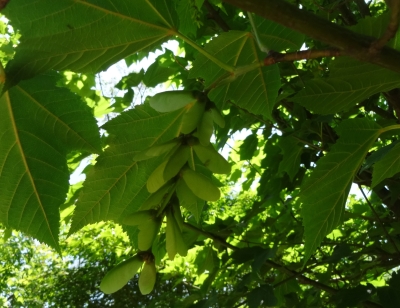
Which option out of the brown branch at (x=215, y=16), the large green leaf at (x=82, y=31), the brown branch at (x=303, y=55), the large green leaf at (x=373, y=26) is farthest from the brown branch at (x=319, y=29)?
the brown branch at (x=215, y=16)

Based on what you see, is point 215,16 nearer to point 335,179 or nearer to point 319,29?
point 335,179

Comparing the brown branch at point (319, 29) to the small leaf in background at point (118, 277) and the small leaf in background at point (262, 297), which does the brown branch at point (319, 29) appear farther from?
the small leaf in background at point (262, 297)

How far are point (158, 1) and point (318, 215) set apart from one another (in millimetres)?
419

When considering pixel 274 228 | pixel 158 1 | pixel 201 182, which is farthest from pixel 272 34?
pixel 274 228

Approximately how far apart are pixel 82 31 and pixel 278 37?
304mm

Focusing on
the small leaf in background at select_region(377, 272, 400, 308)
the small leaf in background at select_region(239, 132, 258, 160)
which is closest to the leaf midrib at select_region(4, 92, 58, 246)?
the small leaf in background at select_region(377, 272, 400, 308)

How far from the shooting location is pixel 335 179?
769 millimetres

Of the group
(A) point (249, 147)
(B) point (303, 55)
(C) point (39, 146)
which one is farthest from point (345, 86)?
(A) point (249, 147)

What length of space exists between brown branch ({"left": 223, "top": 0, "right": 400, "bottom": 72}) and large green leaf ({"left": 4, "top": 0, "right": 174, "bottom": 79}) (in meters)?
0.24

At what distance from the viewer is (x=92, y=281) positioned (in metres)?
5.66

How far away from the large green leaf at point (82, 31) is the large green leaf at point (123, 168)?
0.10 metres

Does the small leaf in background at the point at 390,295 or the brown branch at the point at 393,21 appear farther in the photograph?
the small leaf in background at the point at 390,295

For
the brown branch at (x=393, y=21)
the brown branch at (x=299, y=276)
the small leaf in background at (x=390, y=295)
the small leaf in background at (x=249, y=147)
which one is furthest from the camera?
the small leaf in background at (x=249, y=147)

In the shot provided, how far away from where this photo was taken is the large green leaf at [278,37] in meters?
0.71
